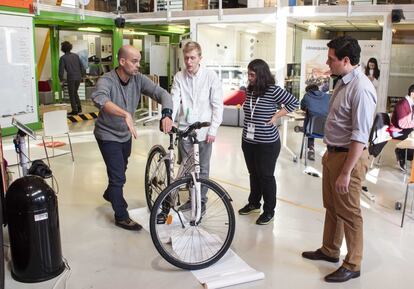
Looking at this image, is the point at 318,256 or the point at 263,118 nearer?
the point at 318,256

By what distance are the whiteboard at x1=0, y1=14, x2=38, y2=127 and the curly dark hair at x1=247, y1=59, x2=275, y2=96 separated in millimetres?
5492

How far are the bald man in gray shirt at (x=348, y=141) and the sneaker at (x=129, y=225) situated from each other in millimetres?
1651

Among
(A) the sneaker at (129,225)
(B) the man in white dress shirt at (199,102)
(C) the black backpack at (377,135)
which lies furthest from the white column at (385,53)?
(A) the sneaker at (129,225)

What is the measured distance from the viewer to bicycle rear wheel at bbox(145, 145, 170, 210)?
369 centimetres

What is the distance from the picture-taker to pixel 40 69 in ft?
40.4

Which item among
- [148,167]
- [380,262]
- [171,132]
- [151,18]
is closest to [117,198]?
[148,167]

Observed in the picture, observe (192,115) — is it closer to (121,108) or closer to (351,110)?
(121,108)

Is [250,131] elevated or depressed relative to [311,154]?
elevated

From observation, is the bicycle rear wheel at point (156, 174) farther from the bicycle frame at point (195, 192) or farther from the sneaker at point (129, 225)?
the bicycle frame at point (195, 192)

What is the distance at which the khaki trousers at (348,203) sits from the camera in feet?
9.00

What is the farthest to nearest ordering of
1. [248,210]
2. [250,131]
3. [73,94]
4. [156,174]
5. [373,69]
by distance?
[73,94]
[373,69]
[248,210]
[156,174]
[250,131]

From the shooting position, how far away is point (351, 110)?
266 cm

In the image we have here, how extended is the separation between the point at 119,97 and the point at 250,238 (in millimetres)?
1612

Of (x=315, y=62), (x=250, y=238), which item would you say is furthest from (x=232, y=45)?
(x=250, y=238)
